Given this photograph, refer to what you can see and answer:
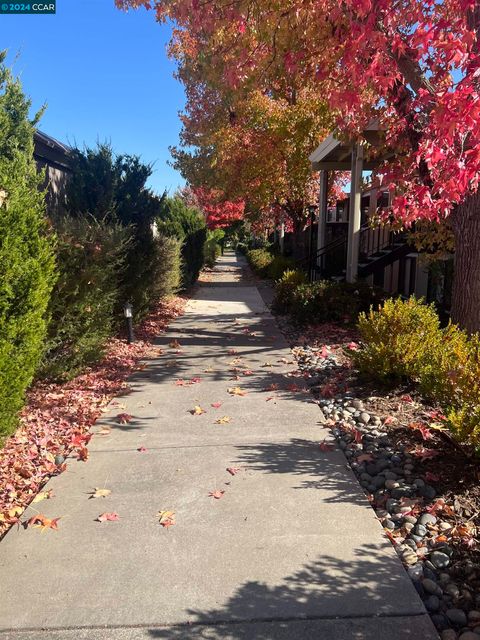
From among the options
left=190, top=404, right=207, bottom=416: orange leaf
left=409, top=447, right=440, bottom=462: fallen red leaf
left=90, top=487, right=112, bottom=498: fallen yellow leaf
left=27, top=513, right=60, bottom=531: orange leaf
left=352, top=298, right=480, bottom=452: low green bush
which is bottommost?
left=27, top=513, right=60, bottom=531: orange leaf

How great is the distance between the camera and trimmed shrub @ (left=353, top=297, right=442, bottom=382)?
511 centimetres

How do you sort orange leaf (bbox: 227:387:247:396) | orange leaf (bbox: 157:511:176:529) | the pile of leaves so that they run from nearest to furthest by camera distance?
orange leaf (bbox: 157:511:176:529) → the pile of leaves → orange leaf (bbox: 227:387:247:396)

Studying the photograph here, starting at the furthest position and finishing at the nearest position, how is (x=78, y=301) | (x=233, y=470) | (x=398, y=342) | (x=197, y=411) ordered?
(x=78, y=301) < (x=398, y=342) < (x=197, y=411) < (x=233, y=470)

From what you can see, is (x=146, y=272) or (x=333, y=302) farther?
(x=146, y=272)

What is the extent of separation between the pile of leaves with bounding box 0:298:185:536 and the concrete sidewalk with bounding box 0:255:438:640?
0.17 metres

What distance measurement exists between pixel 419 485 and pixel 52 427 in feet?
10.4

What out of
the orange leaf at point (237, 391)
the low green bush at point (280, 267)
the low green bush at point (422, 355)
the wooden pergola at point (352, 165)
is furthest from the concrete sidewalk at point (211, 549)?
the low green bush at point (280, 267)

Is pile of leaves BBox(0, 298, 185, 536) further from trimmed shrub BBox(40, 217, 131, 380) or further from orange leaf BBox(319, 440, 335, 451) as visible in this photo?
orange leaf BBox(319, 440, 335, 451)

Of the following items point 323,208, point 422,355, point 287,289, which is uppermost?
point 323,208

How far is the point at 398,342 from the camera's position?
5156 millimetres

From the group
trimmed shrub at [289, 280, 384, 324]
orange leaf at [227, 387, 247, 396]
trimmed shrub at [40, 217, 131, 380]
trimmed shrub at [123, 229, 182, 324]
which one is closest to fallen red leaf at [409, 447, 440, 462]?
orange leaf at [227, 387, 247, 396]

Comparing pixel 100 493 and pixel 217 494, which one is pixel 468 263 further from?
pixel 100 493

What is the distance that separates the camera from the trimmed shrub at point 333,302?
352 inches

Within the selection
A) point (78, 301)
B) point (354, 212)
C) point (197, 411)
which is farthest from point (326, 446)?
point (354, 212)
